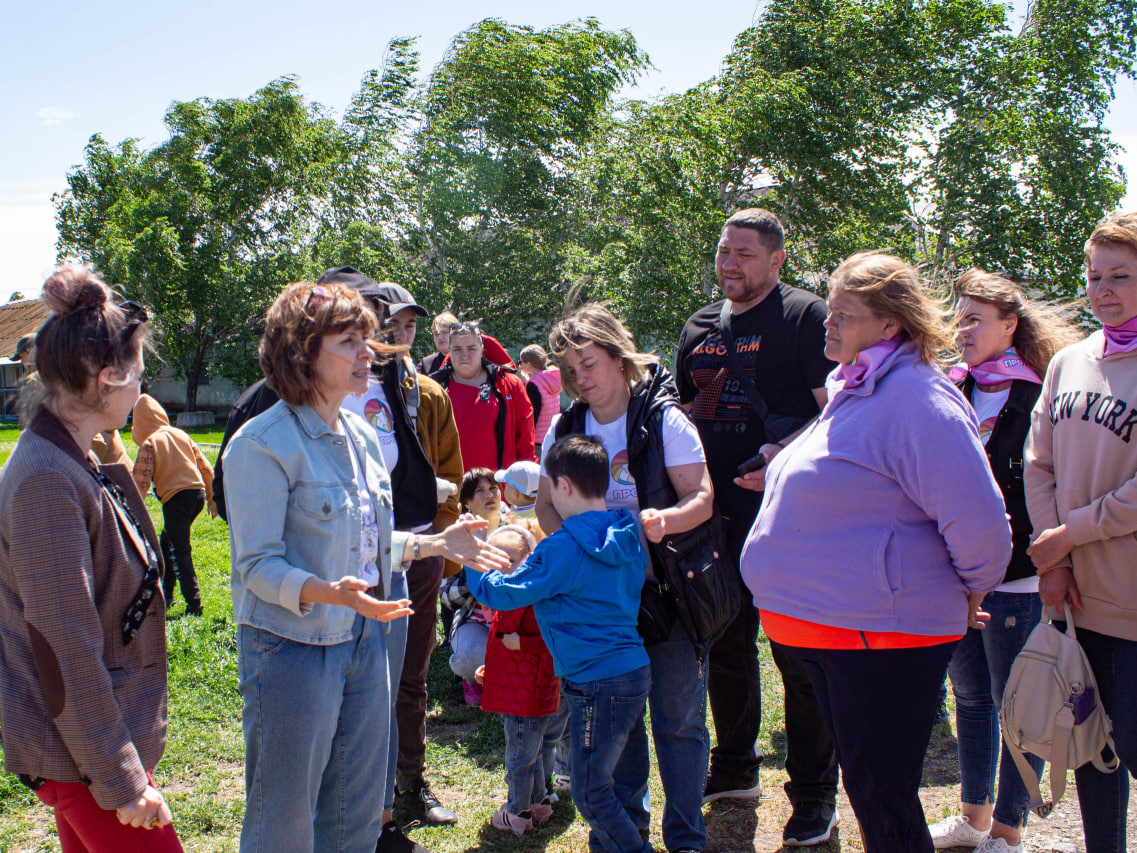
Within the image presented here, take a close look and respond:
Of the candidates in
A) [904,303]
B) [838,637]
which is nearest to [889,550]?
[838,637]

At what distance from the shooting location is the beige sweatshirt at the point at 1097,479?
2.63 metres

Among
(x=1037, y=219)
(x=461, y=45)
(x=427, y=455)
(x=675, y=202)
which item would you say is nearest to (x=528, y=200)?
(x=461, y=45)

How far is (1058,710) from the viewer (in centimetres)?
265

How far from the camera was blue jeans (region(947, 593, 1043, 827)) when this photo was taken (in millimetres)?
3318

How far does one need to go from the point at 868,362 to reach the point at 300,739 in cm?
193

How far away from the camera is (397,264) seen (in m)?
28.2

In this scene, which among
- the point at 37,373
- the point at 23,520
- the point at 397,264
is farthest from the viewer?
the point at 397,264

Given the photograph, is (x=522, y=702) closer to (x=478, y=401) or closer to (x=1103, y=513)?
(x=1103, y=513)

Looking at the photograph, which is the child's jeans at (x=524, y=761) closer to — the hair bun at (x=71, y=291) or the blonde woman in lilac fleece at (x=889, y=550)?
the blonde woman in lilac fleece at (x=889, y=550)

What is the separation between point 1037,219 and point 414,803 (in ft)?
73.6

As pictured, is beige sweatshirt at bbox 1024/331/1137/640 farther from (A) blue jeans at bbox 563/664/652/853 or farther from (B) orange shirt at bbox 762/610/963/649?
(A) blue jeans at bbox 563/664/652/853

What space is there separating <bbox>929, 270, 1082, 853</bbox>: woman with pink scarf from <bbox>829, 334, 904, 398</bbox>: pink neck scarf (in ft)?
3.13

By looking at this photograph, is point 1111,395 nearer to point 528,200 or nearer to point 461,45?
point 528,200

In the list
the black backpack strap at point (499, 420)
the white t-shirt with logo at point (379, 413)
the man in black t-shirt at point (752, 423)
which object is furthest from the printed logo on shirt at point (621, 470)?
the black backpack strap at point (499, 420)
